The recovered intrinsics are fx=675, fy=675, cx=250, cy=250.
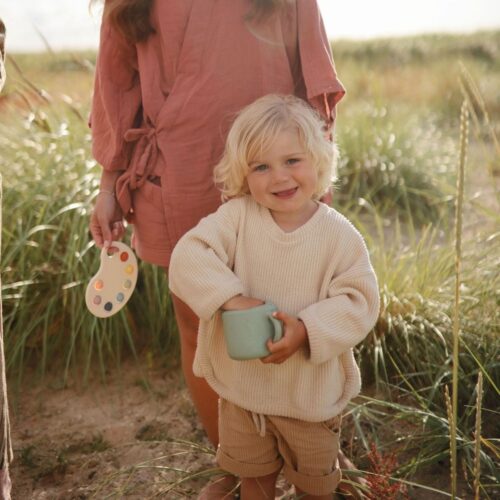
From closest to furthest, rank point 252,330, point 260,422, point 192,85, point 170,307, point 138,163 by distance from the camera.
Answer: point 252,330 → point 260,422 → point 192,85 → point 138,163 → point 170,307

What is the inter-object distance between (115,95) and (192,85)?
30cm

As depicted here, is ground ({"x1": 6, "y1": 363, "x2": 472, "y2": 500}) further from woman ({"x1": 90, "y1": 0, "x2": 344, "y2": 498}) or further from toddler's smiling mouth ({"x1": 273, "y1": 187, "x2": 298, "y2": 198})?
toddler's smiling mouth ({"x1": 273, "y1": 187, "x2": 298, "y2": 198})

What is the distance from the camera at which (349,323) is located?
1.67m

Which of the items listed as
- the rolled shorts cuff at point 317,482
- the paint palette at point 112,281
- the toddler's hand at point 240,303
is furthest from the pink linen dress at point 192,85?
the rolled shorts cuff at point 317,482

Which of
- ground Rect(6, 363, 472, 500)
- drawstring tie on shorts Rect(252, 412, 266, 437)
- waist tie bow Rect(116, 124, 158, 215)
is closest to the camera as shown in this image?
drawstring tie on shorts Rect(252, 412, 266, 437)

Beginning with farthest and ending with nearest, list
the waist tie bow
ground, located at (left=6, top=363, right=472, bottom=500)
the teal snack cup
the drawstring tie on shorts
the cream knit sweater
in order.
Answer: ground, located at (left=6, top=363, right=472, bottom=500)
the waist tie bow
the drawstring tie on shorts
the cream knit sweater
the teal snack cup

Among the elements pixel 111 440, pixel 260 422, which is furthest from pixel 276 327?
pixel 111 440

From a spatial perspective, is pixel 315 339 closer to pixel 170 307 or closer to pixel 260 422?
pixel 260 422

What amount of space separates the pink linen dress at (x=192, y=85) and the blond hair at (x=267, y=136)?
0.14 metres

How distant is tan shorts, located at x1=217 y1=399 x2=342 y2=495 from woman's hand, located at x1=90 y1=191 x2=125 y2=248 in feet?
2.07

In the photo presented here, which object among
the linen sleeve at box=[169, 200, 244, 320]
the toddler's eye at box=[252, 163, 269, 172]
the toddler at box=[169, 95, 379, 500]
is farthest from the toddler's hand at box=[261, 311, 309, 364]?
the toddler's eye at box=[252, 163, 269, 172]

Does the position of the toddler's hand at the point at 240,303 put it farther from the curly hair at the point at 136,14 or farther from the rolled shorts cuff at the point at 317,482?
the curly hair at the point at 136,14

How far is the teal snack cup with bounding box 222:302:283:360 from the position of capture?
1581 mm

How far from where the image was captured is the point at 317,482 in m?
1.86
